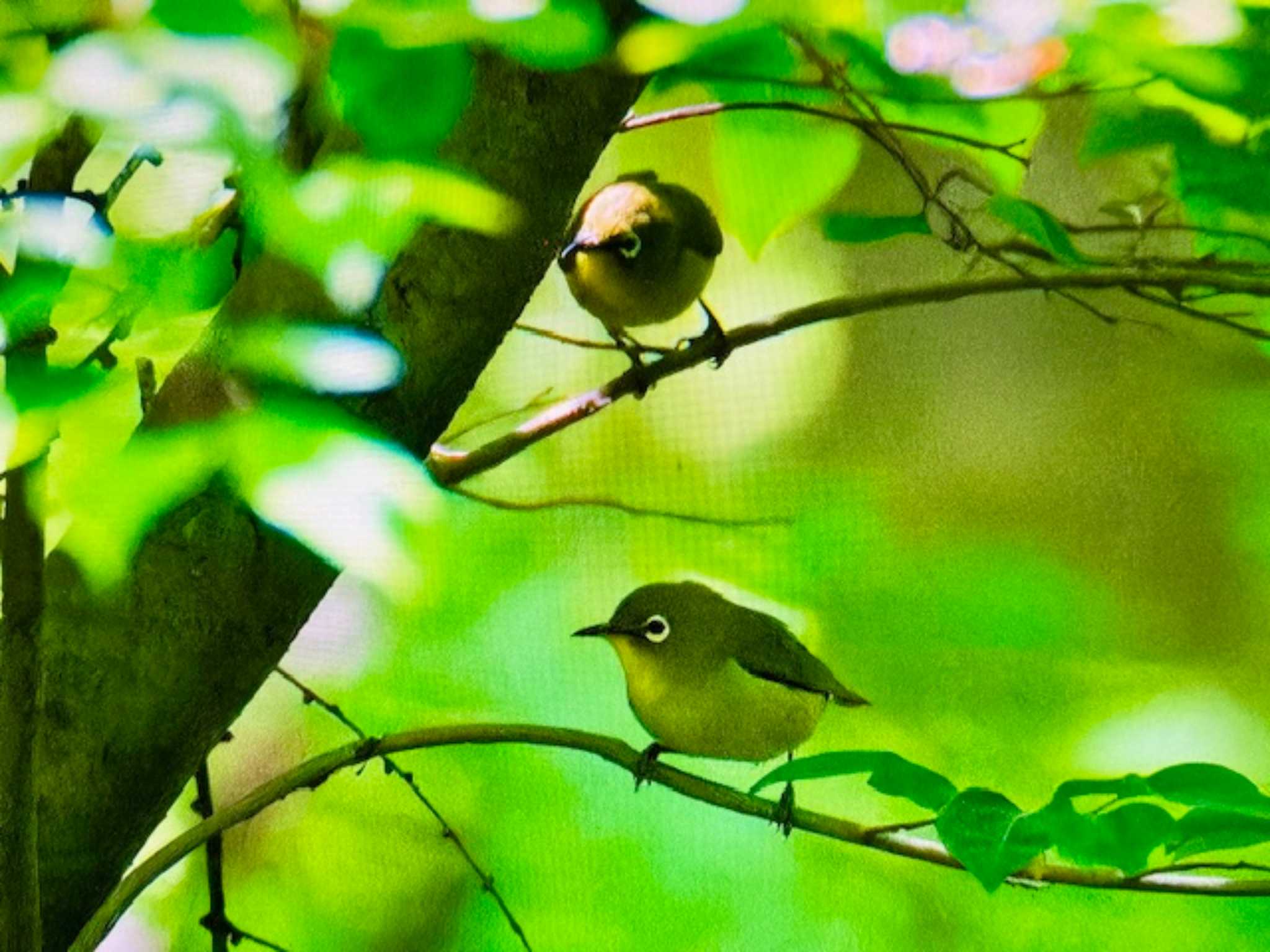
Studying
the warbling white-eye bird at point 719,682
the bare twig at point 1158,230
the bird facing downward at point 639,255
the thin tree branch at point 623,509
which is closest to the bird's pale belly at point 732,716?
the warbling white-eye bird at point 719,682

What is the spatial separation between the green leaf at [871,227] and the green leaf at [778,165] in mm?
86

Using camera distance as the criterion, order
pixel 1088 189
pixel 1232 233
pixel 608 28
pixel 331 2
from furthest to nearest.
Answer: pixel 1088 189
pixel 1232 233
pixel 608 28
pixel 331 2

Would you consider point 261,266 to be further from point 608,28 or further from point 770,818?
point 770,818

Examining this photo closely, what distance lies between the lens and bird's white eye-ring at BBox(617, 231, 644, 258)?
0.79 meters

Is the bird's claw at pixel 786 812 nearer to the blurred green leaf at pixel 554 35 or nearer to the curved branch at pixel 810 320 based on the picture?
the curved branch at pixel 810 320

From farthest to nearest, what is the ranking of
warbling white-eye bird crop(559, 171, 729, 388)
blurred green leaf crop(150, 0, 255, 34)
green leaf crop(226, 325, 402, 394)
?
1. warbling white-eye bird crop(559, 171, 729, 388)
2. green leaf crop(226, 325, 402, 394)
3. blurred green leaf crop(150, 0, 255, 34)

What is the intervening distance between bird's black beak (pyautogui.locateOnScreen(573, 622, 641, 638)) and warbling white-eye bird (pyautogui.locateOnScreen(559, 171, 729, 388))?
0.56ft

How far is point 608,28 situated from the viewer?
0.52 m

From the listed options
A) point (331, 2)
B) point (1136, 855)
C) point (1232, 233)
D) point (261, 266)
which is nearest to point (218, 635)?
point (261, 266)

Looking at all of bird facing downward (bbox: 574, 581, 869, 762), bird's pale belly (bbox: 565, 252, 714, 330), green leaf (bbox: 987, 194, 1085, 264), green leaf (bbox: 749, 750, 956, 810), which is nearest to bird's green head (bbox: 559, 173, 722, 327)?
bird's pale belly (bbox: 565, 252, 714, 330)

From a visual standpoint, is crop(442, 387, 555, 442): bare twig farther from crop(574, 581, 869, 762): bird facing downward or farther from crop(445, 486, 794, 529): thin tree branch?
crop(574, 581, 869, 762): bird facing downward

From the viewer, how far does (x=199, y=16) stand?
0.37m

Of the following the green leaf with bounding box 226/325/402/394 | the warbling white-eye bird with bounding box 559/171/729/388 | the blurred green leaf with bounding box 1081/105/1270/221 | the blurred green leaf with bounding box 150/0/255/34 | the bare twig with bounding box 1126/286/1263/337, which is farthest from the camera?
the warbling white-eye bird with bounding box 559/171/729/388

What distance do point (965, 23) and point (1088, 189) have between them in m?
0.25
